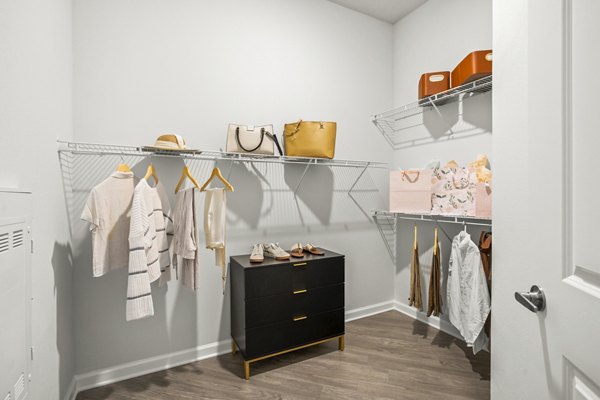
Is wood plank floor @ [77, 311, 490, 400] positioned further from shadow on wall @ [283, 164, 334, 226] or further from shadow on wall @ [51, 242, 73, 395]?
shadow on wall @ [283, 164, 334, 226]

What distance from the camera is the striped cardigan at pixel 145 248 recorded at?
60.4 inches

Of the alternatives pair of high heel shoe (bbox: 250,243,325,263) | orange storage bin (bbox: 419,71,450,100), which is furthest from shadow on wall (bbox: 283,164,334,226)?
orange storage bin (bbox: 419,71,450,100)

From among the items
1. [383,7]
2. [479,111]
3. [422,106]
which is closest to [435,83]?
[422,106]

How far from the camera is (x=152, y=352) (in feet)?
6.57

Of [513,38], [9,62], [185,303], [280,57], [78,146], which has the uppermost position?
[280,57]

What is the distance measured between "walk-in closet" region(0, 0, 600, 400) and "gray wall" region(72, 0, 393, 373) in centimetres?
2

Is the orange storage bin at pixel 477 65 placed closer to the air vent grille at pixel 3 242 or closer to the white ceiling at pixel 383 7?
the white ceiling at pixel 383 7

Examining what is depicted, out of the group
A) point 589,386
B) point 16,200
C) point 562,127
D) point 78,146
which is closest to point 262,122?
point 78,146

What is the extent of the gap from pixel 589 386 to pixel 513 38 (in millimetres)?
1098

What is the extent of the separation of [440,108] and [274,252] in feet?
6.38

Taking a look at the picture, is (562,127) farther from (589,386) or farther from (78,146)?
(78,146)

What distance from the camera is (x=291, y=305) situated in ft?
6.68

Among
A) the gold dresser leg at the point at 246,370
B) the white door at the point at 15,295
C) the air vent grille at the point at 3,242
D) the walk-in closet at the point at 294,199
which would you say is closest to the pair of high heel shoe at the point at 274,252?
the walk-in closet at the point at 294,199

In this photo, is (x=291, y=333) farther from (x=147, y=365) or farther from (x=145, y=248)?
(x=145, y=248)
